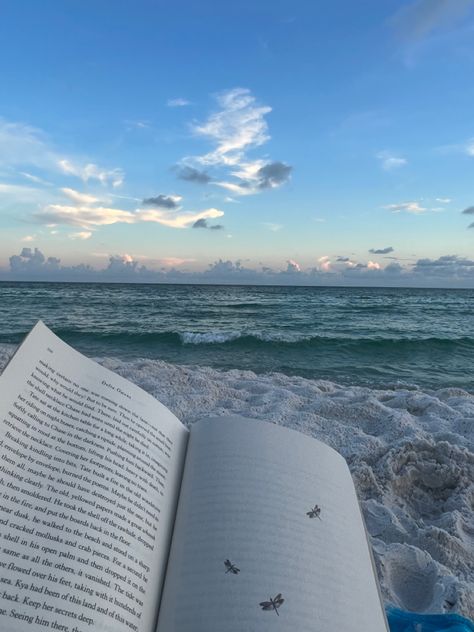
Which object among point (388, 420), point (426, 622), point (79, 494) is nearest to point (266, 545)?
point (79, 494)

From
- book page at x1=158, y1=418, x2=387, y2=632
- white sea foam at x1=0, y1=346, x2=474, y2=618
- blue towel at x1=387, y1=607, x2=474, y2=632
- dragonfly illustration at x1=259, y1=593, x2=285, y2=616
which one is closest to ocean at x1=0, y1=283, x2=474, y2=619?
white sea foam at x1=0, y1=346, x2=474, y2=618

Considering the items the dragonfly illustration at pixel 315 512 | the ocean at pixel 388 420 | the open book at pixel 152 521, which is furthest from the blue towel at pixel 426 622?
the dragonfly illustration at pixel 315 512

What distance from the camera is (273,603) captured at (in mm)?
770

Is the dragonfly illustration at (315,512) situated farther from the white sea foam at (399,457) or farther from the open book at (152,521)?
the white sea foam at (399,457)

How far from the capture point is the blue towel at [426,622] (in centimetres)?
113

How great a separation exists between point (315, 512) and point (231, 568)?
0.26 m

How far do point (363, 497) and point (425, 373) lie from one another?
16.1ft

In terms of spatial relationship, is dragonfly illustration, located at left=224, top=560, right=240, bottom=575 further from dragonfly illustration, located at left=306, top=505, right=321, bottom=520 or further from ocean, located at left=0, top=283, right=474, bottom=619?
ocean, located at left=0, top=283, right=474, bottom=619

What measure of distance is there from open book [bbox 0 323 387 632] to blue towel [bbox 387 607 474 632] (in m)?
0.36

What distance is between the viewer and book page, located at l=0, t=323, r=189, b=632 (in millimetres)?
699

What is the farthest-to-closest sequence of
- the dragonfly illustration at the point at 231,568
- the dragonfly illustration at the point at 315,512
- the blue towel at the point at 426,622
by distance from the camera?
the blue towel at the point at 426,622 < the dragonfly illustration at the point at 315,512 < the dragonfly illustration at the point at 231,568

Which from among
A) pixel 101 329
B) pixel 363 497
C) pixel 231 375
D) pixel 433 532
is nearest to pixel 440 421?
pixel 363 497

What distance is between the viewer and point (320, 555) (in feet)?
2.91

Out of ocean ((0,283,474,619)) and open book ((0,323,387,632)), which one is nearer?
open book ((0,323,387,632))
